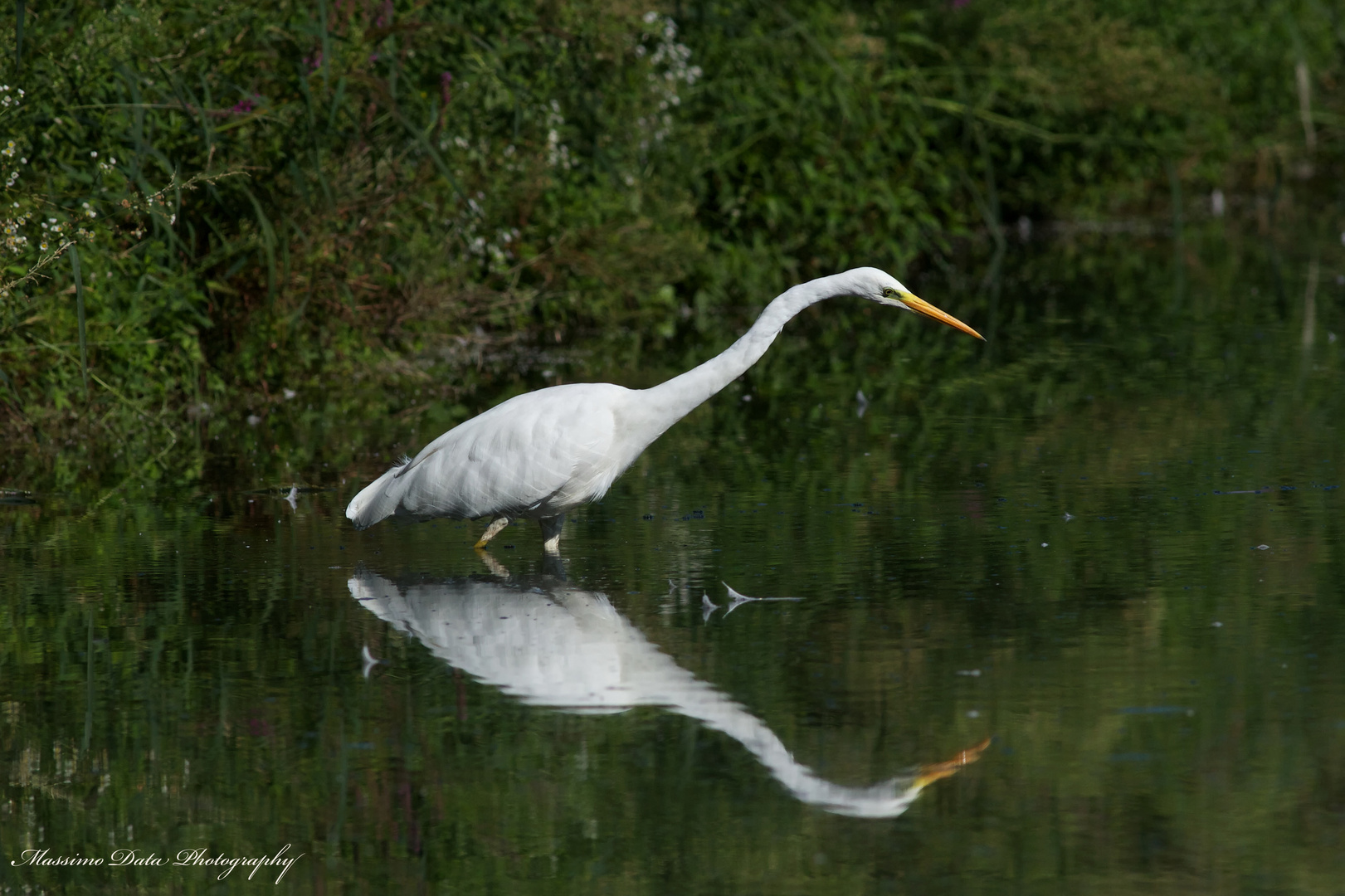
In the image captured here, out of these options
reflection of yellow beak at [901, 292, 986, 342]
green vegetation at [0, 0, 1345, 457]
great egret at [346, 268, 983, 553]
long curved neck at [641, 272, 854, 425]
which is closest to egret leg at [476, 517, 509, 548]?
great egret at [346, 268, 983, 553]

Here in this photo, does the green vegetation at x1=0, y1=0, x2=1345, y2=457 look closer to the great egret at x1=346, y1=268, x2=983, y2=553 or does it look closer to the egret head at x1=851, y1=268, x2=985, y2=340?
the great egret at x1=346, y1=268, x2=983, y2=553

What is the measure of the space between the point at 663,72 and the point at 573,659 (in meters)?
9.93

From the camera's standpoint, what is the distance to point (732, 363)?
690 centimetres

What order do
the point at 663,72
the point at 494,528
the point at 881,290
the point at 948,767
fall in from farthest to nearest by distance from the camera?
the point at 663,72 → the point at 494,528 → the point at 881,290 → the point at 948,767

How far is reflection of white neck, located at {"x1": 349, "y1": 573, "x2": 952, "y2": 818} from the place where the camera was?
451cm

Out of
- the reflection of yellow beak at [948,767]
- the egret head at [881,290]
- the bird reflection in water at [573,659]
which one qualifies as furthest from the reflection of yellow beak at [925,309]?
the reflection of yellow beak at [948,767]

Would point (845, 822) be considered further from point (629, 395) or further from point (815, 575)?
point (629, 395)

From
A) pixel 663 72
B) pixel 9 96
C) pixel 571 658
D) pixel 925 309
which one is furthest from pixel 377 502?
pixel 663 72

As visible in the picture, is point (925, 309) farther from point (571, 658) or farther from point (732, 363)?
point (571, 658)

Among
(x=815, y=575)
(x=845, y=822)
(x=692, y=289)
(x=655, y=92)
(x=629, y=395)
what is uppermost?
(x=655, y=92)

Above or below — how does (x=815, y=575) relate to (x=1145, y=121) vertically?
below

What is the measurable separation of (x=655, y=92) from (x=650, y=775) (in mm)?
10397

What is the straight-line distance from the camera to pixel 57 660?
5.79m

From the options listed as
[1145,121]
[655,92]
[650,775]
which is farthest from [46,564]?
[1145,121]
